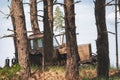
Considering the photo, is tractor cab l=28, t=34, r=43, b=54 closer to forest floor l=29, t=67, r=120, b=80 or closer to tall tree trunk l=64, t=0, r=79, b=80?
forest floor l=29, t=67, r=120, b=80

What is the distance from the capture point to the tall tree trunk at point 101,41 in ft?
62.6

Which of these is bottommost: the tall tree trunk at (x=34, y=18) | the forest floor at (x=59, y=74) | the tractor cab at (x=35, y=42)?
the forest floor at (x=59, y=74)

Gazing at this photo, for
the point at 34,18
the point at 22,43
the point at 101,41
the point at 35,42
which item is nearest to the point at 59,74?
the point at 22,43

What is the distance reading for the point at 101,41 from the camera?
19.1 metres

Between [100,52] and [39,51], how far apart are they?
26.2 ft

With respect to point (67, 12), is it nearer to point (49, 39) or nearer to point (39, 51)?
point (49, 39)

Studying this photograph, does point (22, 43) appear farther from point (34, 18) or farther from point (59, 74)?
point (34, 18)

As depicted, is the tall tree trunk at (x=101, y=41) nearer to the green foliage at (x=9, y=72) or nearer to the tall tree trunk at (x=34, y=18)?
the green foliage at (x=9, y=72)

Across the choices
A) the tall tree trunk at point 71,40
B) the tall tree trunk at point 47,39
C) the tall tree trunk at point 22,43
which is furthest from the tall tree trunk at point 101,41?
the tall tree trunk at point 47,39

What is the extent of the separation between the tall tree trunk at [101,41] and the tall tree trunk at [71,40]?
5.86 ft

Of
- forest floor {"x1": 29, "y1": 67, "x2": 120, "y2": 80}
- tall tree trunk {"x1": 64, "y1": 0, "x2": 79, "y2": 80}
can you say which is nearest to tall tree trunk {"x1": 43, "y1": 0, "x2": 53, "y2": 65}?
forest floor {"x1": 29, "y1": 67, "x2": 120, "y2": 80}

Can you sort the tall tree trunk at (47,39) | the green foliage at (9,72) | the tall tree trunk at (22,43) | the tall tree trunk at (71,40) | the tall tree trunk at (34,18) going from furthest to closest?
the tall tree trunk at (34,18) < the tall tree trunk at (47,39) < the tall tree trunk at (22,43) < the tall tree trunk at (71,40) < the green foliage at (9,72)

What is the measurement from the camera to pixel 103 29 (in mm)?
19172

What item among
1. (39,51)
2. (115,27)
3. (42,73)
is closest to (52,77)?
(42,73)
